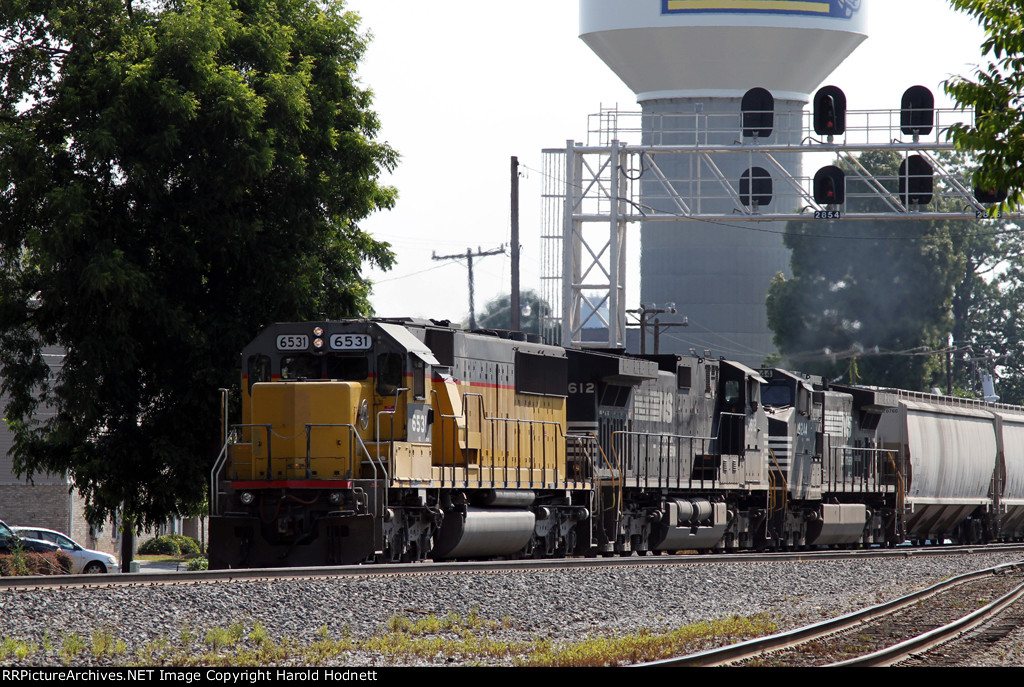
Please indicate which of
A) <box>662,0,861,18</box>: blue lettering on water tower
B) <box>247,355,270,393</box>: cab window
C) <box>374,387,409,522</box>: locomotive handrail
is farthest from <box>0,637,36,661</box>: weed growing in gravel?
<box>662,0,861,18</box>: blue lettering on water tower

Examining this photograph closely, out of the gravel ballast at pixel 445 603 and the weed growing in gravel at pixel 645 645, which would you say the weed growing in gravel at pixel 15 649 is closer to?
the gravel ballast at pixel 445 603

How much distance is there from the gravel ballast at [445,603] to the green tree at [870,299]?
49.2 m

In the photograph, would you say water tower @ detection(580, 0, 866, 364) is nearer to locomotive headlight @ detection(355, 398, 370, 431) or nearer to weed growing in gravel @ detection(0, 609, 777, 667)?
locomotive headlight @ detection(355, 398, 370, 431)

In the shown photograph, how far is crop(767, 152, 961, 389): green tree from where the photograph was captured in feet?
221

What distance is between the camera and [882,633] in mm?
13016

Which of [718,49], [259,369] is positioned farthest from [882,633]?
[718,49]

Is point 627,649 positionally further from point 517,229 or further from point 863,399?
point 517,229

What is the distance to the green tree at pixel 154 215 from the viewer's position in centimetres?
2177

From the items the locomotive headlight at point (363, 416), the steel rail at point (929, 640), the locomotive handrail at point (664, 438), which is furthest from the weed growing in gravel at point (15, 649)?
the locomotive handrail at point (664, 438)

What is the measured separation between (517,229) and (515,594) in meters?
20.0

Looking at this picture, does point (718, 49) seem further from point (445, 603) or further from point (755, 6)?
point (445, 603)

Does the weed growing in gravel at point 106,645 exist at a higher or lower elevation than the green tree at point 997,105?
lower

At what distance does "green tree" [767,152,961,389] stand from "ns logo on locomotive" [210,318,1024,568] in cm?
3487

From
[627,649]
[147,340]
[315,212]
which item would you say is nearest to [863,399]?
[315,212]
